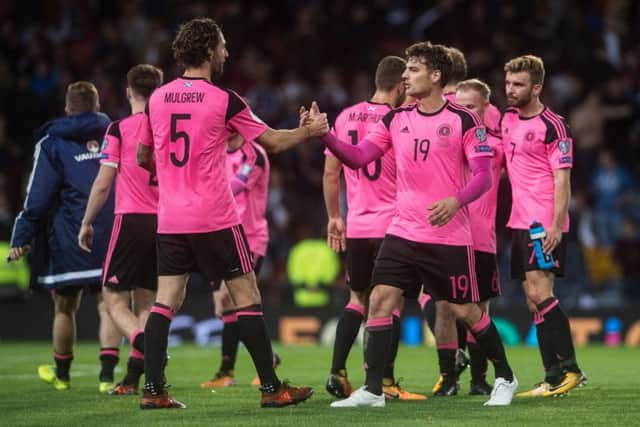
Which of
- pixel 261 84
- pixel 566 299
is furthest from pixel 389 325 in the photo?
pixel 261 84

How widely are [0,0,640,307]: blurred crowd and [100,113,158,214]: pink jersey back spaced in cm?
779

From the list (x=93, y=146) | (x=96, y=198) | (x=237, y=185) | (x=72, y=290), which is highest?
(x=93, y=146)

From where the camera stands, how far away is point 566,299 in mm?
16422

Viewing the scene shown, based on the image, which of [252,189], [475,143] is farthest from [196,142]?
[252,189]

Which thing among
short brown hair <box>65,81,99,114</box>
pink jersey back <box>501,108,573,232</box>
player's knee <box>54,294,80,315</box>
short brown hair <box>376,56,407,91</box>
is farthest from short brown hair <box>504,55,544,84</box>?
player's knee <box>54,294,80,315</box>

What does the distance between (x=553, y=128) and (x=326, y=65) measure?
434 inches

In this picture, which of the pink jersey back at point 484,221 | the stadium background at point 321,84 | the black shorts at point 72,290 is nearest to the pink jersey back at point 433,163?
the pink jersey back at point 484,221

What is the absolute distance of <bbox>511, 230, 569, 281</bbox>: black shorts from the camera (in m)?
9.16

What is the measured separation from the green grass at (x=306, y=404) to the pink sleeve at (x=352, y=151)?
1.54 m

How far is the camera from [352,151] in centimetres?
801

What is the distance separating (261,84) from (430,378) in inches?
363

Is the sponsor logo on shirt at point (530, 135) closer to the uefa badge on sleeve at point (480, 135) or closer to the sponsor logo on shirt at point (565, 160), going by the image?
the sponsor logo on shirt at point (565, 160)

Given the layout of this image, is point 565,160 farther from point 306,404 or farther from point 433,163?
point 306,404

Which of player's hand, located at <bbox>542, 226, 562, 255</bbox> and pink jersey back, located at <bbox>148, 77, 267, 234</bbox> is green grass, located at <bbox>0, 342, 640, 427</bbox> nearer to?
player's hand, located at <bbox>542, 226, 562, 255</bbox>
